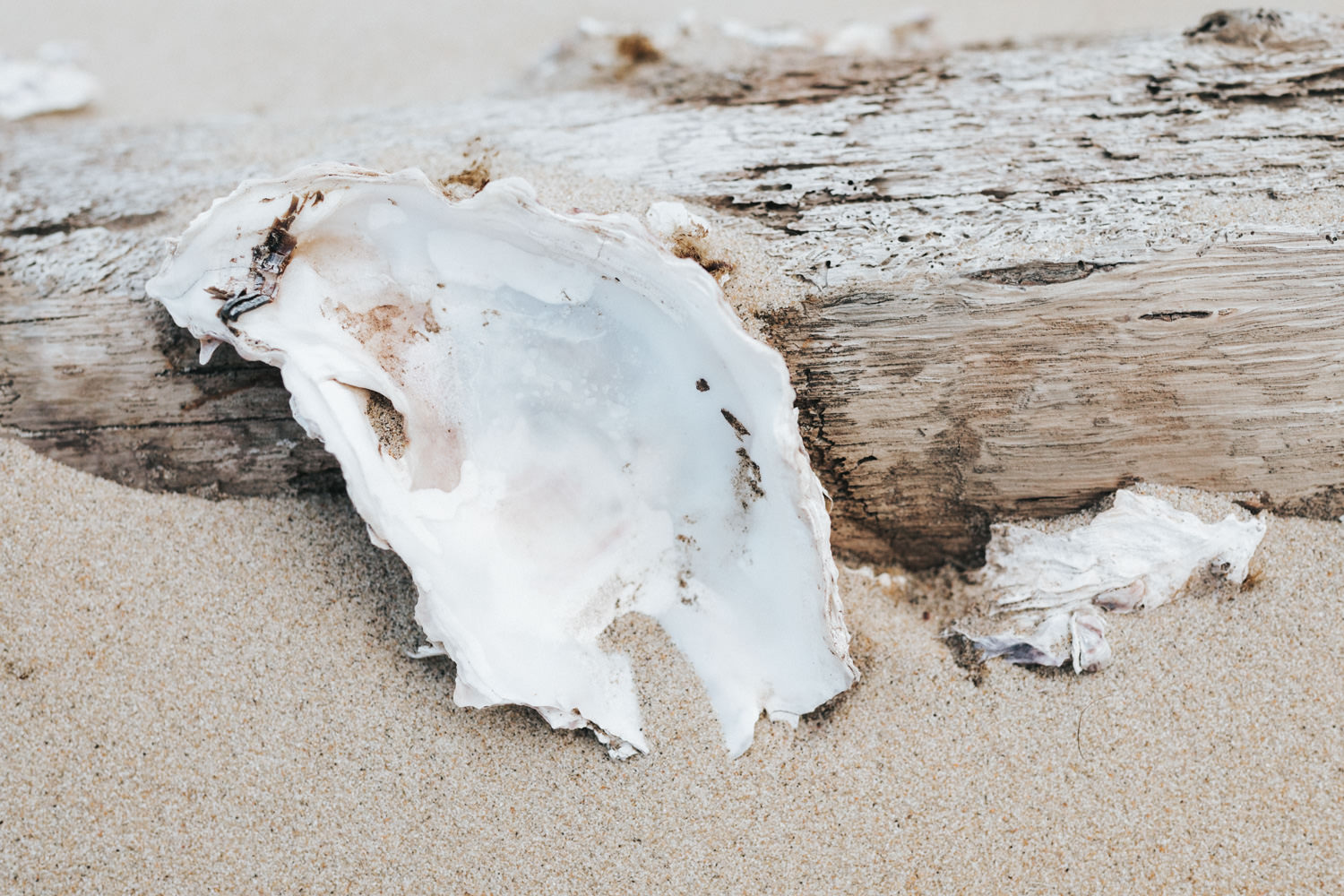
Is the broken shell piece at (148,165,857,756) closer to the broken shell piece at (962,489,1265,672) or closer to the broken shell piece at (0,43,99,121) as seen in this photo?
the broken shell piece at (962,489,1265,672)

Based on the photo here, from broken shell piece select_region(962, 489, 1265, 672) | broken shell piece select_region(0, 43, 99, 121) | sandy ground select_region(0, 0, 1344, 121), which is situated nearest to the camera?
broken shell piece select_region(962, 489, 1265, 672)

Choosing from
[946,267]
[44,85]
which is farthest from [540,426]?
[44,85]

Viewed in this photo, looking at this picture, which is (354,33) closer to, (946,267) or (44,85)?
(44,85)

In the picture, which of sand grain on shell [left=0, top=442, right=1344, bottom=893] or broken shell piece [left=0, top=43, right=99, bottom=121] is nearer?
sand grain on shell [left=0, top=442, right=1344, bottom=893]

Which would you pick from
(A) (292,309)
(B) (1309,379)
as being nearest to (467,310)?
(A) (292,309)

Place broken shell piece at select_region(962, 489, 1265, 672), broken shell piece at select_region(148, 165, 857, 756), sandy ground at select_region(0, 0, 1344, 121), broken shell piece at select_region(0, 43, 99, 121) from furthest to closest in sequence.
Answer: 1. sandy ground at select_region(0, 0, 1344, 121)
2. broken shell piece at select_region(0, 43, 99, 121)
3. broken shell piece at select_region(962, 489, 1265, 672)
4. broken shell piece at select_region(148, 165, 857, 756)

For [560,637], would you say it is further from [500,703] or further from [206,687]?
[206,687]

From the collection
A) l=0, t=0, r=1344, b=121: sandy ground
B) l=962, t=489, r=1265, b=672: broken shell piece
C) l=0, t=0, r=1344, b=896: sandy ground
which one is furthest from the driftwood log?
l=0, t=0, r=1344, b=121: sandy ground

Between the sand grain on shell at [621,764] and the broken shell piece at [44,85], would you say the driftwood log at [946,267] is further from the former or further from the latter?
the broken shell piece at [44,85]
